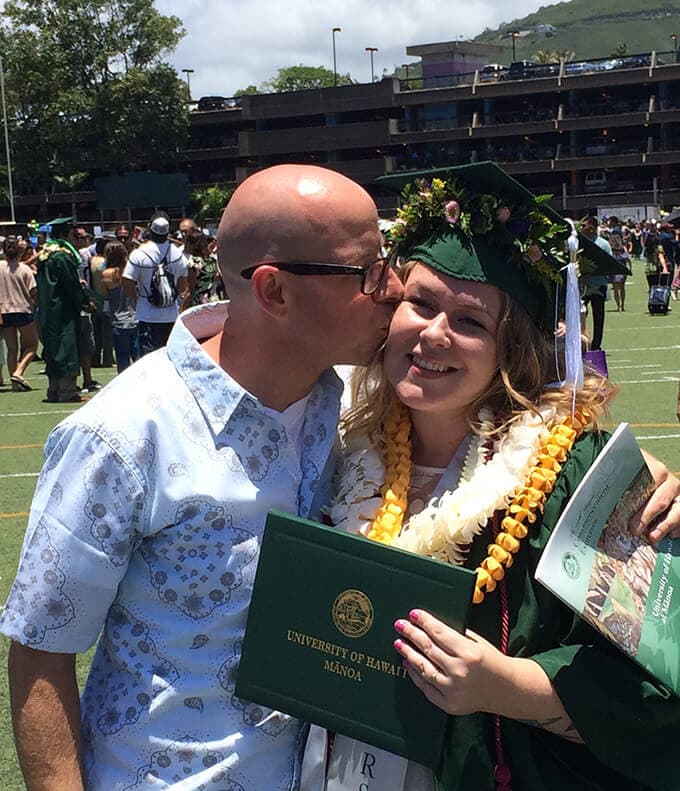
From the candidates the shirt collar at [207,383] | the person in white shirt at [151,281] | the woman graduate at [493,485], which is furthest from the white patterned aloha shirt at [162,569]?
the person in white shirt at [151,281]

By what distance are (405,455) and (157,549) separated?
Result: 0.66 m

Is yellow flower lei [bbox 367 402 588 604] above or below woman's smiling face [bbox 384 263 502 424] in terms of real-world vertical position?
below

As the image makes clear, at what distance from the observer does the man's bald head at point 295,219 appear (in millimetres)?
2086

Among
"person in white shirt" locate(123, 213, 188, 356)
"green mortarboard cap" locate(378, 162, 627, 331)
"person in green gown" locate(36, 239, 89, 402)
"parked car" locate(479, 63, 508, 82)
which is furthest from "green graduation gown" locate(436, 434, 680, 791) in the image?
"parked car" locate(479, 63, 508, 82)

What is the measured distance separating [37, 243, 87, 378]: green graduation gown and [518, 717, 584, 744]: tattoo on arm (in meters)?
11.5

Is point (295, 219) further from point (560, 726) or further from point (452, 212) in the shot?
point (560, 726)

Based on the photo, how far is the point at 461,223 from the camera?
2475 mm

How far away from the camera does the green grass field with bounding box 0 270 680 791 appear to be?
20.6 ft

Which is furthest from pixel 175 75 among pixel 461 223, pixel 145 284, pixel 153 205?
pixel 461 223

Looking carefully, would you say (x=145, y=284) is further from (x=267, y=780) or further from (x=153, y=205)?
(x=153, y=205)

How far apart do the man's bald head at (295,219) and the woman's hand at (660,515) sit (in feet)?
2.37

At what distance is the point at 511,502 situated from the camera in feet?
7.41

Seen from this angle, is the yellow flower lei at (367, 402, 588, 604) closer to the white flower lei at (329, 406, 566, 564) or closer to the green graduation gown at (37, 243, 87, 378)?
the white flower lei at (329, 406, 566, 564)

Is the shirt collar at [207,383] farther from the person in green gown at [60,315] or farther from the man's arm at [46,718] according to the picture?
the person in green gown at [60,315]
